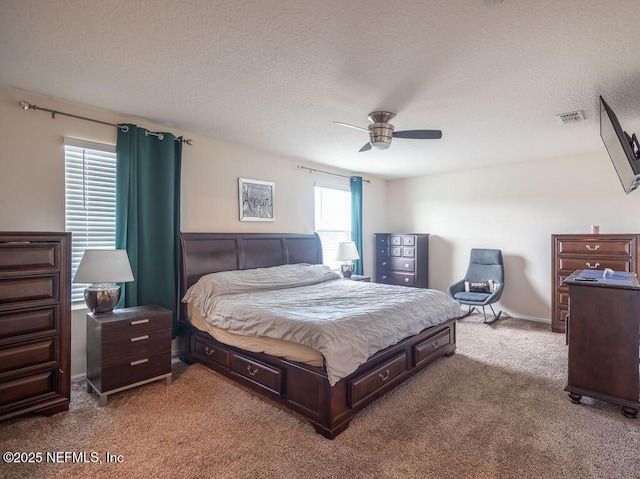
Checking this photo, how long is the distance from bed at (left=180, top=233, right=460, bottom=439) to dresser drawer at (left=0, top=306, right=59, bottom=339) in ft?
3.92

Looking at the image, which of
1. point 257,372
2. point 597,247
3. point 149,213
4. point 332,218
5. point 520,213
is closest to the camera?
point 257,372

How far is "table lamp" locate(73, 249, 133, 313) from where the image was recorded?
270cm

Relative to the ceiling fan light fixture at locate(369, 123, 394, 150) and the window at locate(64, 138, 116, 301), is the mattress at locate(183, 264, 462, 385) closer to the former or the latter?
the window at locate(64, 138, 116, 301)

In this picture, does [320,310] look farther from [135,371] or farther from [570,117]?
[570,117]

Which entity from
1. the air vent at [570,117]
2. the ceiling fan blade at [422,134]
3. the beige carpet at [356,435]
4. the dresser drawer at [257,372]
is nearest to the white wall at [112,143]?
the beige carpet at [356,435]

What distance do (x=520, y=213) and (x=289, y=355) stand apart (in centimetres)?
468

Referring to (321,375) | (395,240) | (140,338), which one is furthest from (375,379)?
(395,240)

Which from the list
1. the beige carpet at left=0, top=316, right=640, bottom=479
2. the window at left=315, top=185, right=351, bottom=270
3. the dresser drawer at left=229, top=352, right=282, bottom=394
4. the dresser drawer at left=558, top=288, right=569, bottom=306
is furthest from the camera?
the window at left=315, top=185, right=351, bottom=270

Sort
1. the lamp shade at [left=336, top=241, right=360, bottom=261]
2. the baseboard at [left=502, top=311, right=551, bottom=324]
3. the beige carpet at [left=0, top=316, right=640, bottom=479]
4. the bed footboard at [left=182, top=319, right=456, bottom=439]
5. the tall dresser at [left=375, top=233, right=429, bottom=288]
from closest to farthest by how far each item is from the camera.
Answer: the beige carpet at [left=0, top=316, right=640, bottom=479]
the bed footboard at [left=182, top=319, right=456, bottom=439]
the baseboard at [left=502, top=311, right=551, bottom=324]
the lamp shade at [left=336, top=241, right=360, bottom=261]
the tall dresser at [left=375, top=233, right=429, bottom=288]

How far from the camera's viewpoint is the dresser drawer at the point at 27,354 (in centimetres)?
224

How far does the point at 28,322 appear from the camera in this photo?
7.70 feet

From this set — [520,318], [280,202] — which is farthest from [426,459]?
[520,318]

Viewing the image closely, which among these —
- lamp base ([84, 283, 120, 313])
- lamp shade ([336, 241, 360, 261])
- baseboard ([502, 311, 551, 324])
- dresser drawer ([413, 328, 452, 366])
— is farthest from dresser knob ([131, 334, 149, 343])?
baseboard ([502, 311, 551, 324])

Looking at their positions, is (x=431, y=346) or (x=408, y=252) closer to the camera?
(x=431, y=346)
